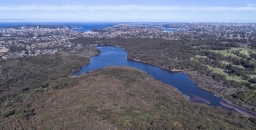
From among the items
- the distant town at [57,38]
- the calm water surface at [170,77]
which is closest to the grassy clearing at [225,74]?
the calm water surface at [170,77]

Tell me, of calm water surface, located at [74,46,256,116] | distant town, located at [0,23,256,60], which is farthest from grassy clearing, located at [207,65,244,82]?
distant town, located at [0,23,256,60]

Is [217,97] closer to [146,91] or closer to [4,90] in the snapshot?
[146,91]

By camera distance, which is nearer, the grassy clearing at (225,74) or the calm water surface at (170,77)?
the calm water surface at (170,77)

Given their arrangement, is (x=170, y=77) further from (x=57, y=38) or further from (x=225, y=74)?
(x=57, y=38)

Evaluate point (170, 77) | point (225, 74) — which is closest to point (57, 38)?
point (170, 77)

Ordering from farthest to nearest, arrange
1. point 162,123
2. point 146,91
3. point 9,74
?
point 9,74, point 146,91, point 162,123

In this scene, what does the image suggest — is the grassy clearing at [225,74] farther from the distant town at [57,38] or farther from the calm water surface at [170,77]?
the distant town at [57,38]

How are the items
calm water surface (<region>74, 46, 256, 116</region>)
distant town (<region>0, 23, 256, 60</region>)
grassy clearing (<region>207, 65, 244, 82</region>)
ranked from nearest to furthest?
calm water surface (<region>74, 46, 256, 116</region>)
grassy clearing (<region>207, 65, 244, 82</region>)
distant town (<region>0, 23, 256, 60</region>)

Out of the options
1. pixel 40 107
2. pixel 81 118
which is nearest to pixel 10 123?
pixel 40 107

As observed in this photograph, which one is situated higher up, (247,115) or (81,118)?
(81,118)

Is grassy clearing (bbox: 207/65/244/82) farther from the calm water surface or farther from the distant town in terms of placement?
the distant town

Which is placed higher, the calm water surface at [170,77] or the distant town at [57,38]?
the distant town at [57,38]
